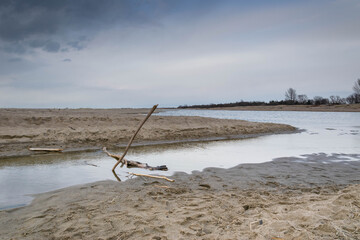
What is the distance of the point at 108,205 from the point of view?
431 centimetres

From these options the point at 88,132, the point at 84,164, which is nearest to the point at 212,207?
the point at 84,164

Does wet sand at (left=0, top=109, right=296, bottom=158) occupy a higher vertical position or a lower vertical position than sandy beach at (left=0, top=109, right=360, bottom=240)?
higher

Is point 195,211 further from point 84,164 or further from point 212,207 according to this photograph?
point 84,164

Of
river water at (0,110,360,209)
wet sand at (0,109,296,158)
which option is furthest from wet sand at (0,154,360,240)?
wet sand at (0,109,296,158)

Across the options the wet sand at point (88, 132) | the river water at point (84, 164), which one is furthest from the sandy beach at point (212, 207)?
the wet sand at point (88, 132)

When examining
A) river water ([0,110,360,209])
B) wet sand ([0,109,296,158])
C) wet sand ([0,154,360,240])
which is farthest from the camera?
wet sand ([0,109,296,158])

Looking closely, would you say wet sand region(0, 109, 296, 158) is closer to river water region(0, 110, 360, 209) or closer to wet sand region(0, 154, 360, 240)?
river water region(0, 110, 360, 209)

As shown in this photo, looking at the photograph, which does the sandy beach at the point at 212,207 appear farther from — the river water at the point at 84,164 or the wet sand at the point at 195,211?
the river water at the point at 84,164

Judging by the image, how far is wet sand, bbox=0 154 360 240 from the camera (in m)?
3.15

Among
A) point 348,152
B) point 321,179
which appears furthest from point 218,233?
point 348,152

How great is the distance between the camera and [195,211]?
3939 millimetres

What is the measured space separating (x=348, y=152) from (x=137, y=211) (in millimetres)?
10062

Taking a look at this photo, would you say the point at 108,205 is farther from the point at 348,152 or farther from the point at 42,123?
the point at 42,123

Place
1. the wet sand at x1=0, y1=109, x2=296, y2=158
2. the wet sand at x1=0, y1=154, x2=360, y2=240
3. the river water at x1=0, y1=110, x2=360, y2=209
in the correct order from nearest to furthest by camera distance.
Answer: the wet sand at x1=0, y1=154, x2=360, y2=240
the river water at x1=0, y1=110, x2=360, y2=209
the wet sand at x1=0, y1=109, x2=296, y2=158
